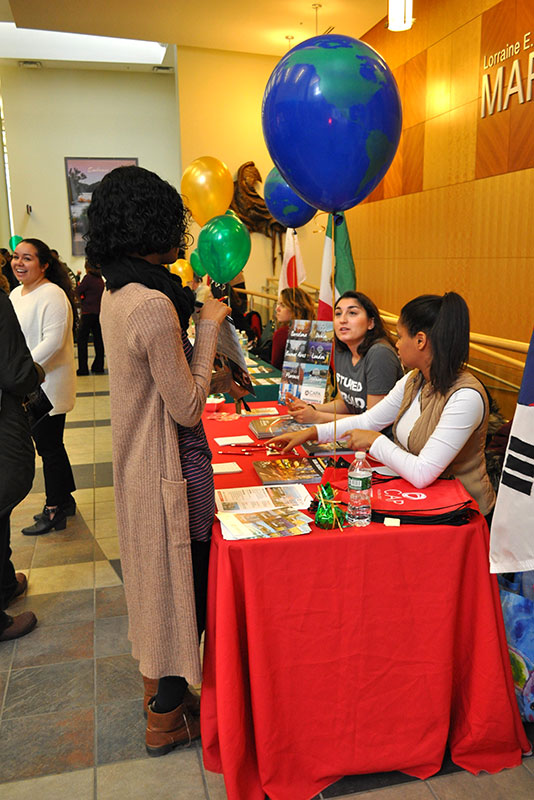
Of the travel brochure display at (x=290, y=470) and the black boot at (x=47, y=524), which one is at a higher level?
the travel brochure display at (x=290, y=470)

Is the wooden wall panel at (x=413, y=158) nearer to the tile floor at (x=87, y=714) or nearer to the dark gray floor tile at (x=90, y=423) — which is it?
the dark gray floor tile at (x=90, y=423)

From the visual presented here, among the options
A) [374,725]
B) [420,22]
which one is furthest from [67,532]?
[420,22]

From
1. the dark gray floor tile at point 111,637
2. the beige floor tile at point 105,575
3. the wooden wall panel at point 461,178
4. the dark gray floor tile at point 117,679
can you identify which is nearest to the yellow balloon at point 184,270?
the wooden wall panel at point 461,178

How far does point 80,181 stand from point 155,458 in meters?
11.3

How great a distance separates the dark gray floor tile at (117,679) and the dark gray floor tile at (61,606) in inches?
14.7

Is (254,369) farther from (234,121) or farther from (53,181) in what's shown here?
(53,181)

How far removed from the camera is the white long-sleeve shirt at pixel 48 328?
136 inches

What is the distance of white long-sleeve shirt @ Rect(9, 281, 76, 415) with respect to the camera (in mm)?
3451

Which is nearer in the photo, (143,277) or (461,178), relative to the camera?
(143,277)

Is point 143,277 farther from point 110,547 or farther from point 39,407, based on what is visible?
point 110,547

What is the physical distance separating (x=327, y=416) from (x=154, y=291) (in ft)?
4.06

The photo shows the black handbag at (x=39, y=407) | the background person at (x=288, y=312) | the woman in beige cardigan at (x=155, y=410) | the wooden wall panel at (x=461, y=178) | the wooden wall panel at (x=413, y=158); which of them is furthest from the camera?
the wooden wall panel at (x=413, y=158)

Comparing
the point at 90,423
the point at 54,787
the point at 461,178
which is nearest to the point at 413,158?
the point at 461,178

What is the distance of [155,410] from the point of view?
1.70m
